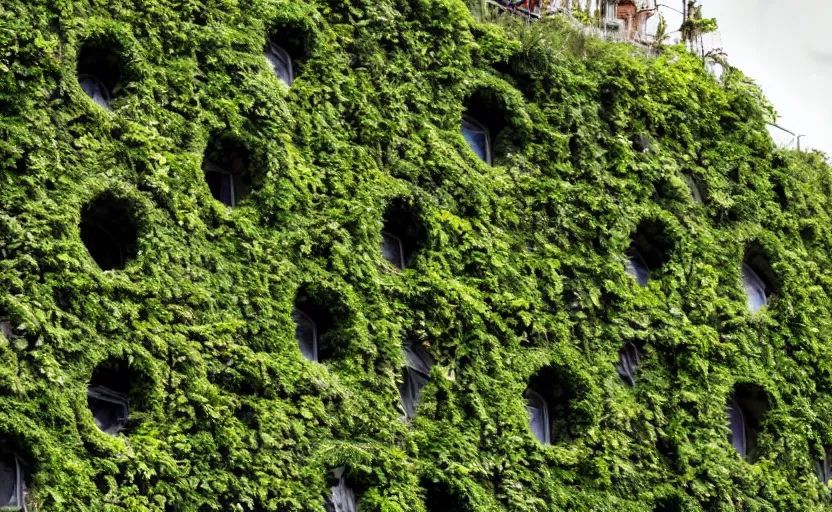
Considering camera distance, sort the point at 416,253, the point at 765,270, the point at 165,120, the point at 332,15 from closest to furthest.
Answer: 1. the point at 165,120
2. the point at 416,253
3. the point at 332,15
4. the point at 765,270

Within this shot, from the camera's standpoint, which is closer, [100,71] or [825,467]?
[100,71]

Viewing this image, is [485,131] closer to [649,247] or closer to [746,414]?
[649,247]

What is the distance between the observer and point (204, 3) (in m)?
14.6

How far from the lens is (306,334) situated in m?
13.5

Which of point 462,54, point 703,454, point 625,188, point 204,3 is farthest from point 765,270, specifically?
point 204,3

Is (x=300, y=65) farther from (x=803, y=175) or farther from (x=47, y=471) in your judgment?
(x=803, y=175)

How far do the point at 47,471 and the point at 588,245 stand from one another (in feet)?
24.2

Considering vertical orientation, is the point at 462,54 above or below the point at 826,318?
above

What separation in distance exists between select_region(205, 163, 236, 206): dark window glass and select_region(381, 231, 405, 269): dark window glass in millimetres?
1699

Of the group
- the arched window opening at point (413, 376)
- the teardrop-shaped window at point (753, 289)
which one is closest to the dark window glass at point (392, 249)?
the arched window opening at point (413, 376)

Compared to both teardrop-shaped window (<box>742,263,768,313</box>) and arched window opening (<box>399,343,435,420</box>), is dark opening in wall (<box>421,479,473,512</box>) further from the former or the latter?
teardrop-shaped window (<box>742,263,768,313</box>)

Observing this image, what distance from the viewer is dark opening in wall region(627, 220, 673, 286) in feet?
54.8

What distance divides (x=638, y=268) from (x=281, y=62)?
16.1ft

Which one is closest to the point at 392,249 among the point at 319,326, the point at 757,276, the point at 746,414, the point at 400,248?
the point at 400,248
